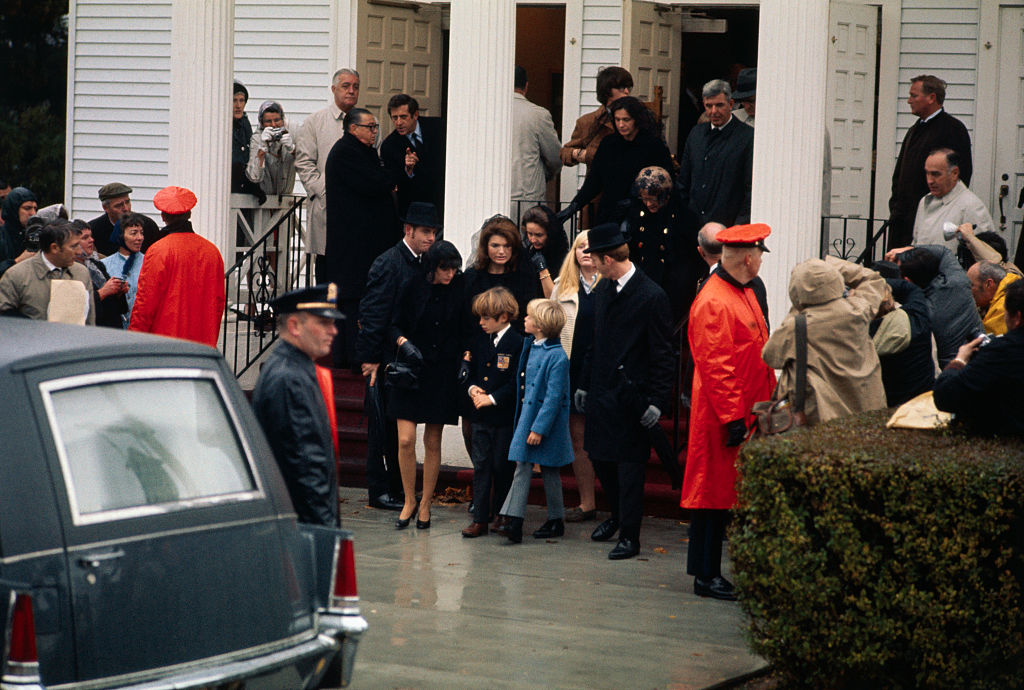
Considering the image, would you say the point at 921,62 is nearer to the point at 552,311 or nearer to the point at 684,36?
the point at 684,36

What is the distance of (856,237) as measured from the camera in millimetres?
13367

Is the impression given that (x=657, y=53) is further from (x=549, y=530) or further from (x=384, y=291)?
(x=549, y=530)

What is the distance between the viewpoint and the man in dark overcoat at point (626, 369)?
885 centimetres

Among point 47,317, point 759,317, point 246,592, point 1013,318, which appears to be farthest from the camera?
point 47,317

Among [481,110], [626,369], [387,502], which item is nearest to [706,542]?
[626,369]

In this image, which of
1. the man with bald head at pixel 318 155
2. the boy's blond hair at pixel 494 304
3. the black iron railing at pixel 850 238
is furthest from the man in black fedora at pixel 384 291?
the black iron railing at pixel 850 238

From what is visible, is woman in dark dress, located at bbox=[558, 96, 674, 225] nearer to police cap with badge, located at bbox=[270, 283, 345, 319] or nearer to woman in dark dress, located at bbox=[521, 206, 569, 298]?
woman in dark dress, located at bbox=[521, 206, 569, 298]

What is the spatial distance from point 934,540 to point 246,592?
9.44ft

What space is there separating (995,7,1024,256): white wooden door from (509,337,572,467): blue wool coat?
5.94m

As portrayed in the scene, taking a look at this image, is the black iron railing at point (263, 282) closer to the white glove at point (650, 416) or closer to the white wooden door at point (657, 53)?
the white wooden door at point (657, 53)

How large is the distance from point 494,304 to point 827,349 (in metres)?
2.64

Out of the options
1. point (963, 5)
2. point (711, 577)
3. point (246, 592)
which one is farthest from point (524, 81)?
point (246, 592)

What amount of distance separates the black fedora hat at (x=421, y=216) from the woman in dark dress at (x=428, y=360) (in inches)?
8.2

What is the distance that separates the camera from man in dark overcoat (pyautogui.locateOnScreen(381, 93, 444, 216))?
41.6ft
